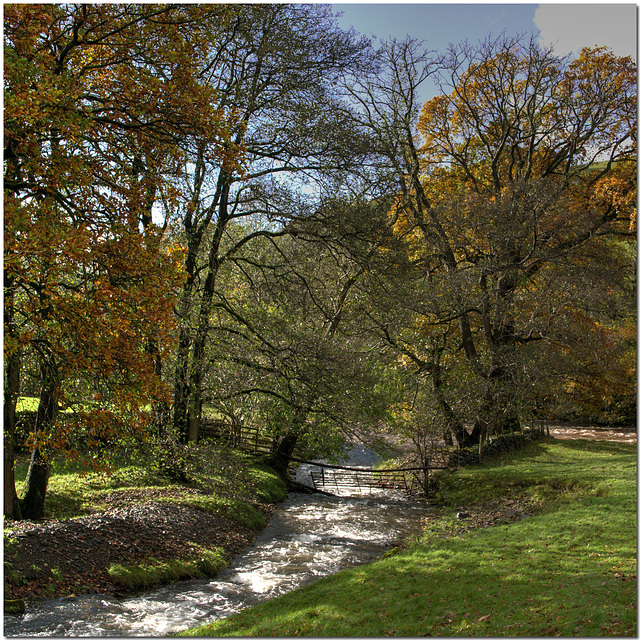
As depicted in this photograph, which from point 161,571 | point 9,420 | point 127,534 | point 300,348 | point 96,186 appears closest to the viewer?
point 96,186

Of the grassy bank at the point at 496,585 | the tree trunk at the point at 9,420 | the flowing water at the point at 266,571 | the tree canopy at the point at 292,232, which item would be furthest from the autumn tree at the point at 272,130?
the grassy bank at the point at 496,585

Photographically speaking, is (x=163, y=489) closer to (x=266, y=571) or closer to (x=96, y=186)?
(x=266, y=571)

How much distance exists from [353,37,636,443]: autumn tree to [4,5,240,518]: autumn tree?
1034cm

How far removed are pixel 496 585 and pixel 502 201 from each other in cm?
1375

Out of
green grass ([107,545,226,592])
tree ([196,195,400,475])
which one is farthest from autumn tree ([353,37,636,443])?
green grass ([107,545,226,592])

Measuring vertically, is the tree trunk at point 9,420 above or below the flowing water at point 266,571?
above

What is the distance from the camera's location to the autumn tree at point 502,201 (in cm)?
1783

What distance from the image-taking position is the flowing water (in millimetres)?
6465

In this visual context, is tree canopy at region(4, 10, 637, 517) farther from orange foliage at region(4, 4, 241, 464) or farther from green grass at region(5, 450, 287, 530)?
green grass at region(5, 450, 287, 530)

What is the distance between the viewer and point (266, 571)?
9.44 m

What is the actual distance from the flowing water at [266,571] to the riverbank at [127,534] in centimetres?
32

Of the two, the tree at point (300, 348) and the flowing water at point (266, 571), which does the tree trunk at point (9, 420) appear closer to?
the flowing water at point (266, 571)

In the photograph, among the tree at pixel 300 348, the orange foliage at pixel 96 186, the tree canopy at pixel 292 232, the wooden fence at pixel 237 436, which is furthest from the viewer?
the wooden fence at pixel 237 436

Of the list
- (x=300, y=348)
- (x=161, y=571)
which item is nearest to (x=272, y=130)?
(x=300, y=348)
